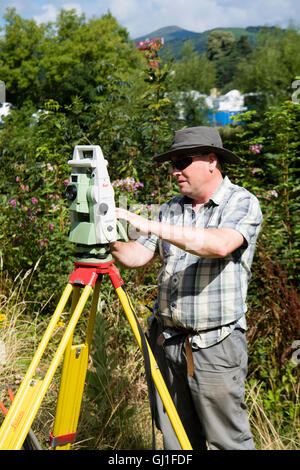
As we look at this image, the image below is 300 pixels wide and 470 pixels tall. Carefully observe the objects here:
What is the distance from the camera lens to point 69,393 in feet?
5.86

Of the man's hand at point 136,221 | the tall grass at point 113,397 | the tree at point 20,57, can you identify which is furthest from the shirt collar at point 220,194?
the tree at point 20,57

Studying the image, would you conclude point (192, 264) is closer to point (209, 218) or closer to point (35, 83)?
point (209, 218)

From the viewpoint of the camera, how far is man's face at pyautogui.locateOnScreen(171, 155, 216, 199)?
6.97 feet

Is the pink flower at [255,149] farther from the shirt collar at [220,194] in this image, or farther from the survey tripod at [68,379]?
the survey tripod at [68,379]

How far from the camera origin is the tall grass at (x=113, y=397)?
2.69 meters

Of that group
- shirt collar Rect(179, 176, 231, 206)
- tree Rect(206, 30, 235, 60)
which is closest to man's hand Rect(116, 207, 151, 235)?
shirt collar Rect(179, 176, 231, 206)

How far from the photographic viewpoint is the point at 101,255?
1.75 metres

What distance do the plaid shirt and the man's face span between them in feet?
0.29

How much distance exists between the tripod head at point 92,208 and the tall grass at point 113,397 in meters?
Result: 1.15

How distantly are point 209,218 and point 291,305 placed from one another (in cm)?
139

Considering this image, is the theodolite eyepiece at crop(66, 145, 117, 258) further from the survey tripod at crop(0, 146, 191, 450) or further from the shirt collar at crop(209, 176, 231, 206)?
the shirt collar at crop(209, 176, 231, 206)

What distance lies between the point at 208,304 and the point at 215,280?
0.12 m
